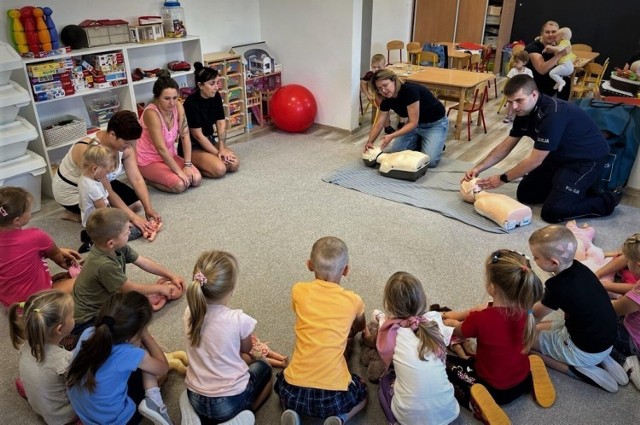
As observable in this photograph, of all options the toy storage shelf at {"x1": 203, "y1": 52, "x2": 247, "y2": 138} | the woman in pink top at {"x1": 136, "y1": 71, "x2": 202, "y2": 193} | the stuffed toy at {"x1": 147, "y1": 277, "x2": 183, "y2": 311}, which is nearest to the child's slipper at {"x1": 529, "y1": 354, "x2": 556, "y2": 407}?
the stuffed toy at {"x1": 147, "y1": 277, "x2": 183, "y2": 311}

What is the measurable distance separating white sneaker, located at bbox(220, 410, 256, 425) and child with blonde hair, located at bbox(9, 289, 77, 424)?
611mm

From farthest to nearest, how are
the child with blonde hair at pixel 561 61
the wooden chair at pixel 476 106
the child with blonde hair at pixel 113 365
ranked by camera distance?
the child with blonde hair at pixel 561 61 → the wooden chair at pixel 476 106 → the child with blonde hair at pixel 113 365

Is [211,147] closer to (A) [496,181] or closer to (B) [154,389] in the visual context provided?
(A) [496,181]

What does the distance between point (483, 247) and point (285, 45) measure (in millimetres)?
3363

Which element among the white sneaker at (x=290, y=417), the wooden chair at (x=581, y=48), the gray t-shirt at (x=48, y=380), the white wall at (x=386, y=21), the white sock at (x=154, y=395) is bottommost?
the white sneaker at (x=290, y=417)

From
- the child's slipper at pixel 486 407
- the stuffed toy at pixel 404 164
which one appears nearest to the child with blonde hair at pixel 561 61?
the stuffed toy at pixel 404 164

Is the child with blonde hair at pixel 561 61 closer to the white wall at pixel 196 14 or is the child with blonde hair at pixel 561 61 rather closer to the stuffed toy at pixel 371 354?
the white wall at pixel 196 14

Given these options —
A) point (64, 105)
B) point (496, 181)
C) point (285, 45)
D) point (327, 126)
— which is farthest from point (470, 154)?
point (64, 105)

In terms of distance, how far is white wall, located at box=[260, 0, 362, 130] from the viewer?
4.74 m

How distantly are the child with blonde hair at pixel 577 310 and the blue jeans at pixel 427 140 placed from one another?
7.62ft

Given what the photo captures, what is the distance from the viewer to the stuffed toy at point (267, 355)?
208 centimetres

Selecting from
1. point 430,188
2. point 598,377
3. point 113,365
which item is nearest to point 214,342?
point 113,365

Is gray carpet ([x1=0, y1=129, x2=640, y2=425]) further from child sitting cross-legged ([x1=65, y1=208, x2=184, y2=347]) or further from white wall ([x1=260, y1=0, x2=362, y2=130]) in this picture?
white wall ([x1=260, y1=0, x2=362, y2=130])

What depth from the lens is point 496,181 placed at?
3369 mm
